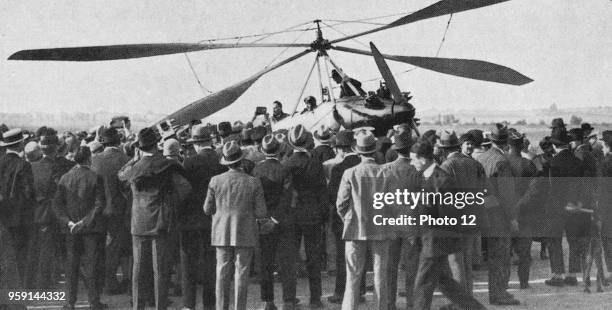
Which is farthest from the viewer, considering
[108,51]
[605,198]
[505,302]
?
[108,51]

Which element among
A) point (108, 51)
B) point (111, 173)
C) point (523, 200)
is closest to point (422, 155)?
point (523, 200)

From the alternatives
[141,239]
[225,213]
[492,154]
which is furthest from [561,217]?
[141,239]

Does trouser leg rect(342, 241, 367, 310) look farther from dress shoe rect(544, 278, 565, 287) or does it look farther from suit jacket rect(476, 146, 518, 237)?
dress shoe rect(544, 278, 565, 287)

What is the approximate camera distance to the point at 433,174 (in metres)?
6.42

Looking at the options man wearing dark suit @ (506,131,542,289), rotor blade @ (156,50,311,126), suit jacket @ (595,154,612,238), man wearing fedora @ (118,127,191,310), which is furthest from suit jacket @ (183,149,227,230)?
suit jacket @ (595,154,612,238)

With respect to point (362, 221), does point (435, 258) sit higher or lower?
lower

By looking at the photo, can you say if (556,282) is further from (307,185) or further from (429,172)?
(307,185)

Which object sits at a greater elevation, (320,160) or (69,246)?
(320,160)

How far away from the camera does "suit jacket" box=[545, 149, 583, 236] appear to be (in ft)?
26.3

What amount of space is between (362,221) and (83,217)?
123 inches

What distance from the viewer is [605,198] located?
26.2 feet

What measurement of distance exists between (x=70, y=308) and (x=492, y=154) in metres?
5.10

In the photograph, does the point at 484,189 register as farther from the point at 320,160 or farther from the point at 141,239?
the point at 141,239

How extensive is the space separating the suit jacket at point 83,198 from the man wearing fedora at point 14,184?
340mm
